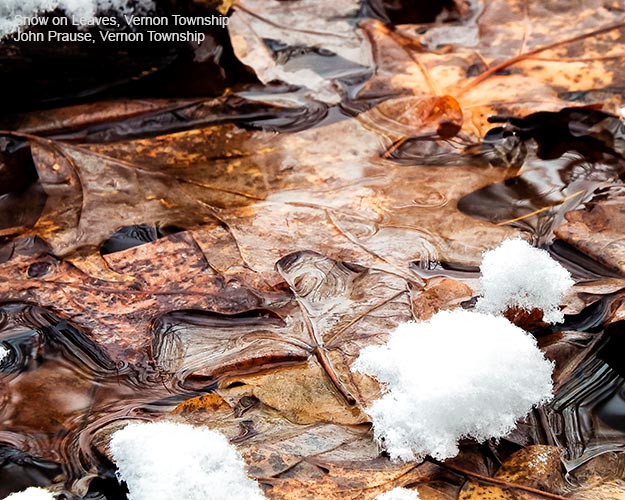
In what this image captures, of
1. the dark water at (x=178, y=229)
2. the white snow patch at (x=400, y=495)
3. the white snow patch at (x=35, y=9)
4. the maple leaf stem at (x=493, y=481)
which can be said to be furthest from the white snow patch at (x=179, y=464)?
the white snow patch at (x=35, y=9)

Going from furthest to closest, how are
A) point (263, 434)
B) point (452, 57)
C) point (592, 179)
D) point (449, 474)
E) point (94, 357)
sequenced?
point (452, 57), point (592, 179), point (94, 357), point (263, 434), point (449, 474)

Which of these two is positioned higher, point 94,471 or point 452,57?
point 452,57

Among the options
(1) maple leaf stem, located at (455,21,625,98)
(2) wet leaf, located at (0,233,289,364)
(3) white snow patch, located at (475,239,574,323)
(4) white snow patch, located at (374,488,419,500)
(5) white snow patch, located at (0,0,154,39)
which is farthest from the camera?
(1) maple leaf stem, located at (455,21,625,98)

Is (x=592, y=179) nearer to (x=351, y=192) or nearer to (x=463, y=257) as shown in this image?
(x=463, y=257)

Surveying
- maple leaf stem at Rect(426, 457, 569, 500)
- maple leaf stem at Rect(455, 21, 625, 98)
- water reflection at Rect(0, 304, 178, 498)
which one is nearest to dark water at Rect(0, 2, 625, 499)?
water reflection at Rect(0, 304, 178, 498)

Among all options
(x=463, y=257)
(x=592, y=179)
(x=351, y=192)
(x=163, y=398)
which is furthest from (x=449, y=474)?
(x=592, y=179)

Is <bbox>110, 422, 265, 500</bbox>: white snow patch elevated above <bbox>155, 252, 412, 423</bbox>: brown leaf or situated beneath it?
elevated above

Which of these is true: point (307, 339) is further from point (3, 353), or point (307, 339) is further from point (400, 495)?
point (3, 353)

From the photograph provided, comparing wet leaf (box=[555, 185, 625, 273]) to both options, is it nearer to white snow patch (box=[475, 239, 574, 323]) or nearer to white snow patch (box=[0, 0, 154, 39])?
white snow patch (box=[475, 239, 574, 323])
